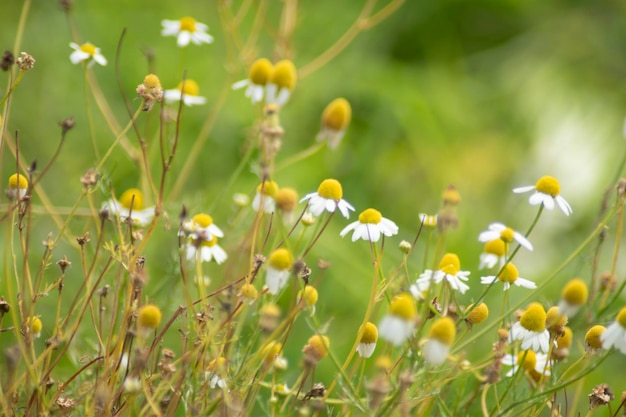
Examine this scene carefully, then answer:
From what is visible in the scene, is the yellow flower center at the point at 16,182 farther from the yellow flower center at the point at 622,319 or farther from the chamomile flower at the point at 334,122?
the yellow flower center at the point at 622,319

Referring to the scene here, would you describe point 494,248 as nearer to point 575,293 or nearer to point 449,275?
point 449,275

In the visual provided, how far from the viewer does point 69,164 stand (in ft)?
5.23

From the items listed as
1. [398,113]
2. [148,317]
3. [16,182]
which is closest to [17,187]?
[16,182]

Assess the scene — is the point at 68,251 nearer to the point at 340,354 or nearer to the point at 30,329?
the point at 340,354

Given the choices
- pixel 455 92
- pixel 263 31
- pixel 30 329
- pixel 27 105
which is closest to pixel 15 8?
pixel 27 105

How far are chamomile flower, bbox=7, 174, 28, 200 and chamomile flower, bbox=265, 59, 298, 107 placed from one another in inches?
8.8

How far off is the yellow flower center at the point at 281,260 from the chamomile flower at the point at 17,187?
0.18m

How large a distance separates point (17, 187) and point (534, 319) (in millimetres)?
375

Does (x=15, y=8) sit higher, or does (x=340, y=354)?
(x=15, y=8)

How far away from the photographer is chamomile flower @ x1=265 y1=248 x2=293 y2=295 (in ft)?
1.80

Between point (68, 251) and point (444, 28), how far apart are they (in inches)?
49.1

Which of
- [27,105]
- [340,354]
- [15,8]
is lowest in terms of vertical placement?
[340,354]

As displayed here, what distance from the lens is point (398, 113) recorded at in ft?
5.94

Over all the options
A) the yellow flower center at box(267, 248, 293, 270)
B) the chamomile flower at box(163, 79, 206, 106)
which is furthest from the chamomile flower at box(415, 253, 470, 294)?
the chamomile flower at box(163, 79, 206, 106)
